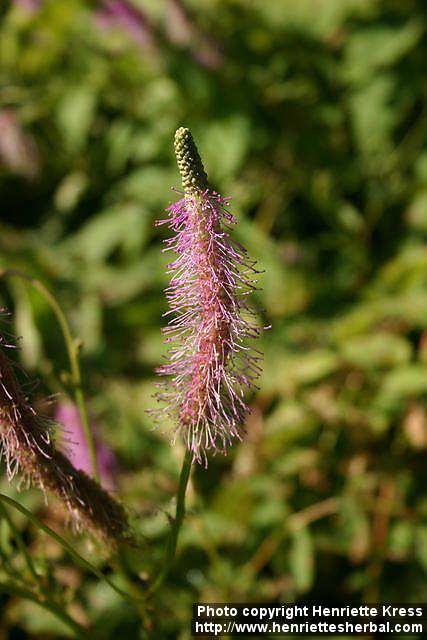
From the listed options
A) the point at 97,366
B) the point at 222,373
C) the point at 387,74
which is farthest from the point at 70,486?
the point at 387,74

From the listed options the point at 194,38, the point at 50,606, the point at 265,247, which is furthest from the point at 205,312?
the point at 194,38

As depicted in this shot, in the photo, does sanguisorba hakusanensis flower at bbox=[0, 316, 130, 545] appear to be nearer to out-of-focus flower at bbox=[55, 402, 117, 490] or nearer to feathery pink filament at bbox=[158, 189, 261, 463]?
feathery pink filament at bbox=[158, 189, 261, 463]

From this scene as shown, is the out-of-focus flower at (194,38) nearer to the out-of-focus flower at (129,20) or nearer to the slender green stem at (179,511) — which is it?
the out-of-focus flower at (129,20)

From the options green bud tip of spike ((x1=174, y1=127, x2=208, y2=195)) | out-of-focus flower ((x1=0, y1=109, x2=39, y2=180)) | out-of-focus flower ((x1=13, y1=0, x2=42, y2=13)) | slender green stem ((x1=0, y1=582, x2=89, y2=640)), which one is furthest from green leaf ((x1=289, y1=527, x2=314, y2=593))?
out-of-focus flower ((x1=13, y1=0, x2=42, y2=13))

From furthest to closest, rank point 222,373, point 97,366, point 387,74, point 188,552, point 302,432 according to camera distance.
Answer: point 387,74, point 97,366, point 302,432, point 188,552, point 222,373

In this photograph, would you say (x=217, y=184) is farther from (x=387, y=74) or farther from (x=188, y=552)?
(x=188, y=552)

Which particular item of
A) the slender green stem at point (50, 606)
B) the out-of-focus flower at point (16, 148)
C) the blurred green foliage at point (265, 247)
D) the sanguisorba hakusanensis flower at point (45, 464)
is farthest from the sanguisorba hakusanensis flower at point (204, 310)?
the out-of-focus flower at point (16, 148)
